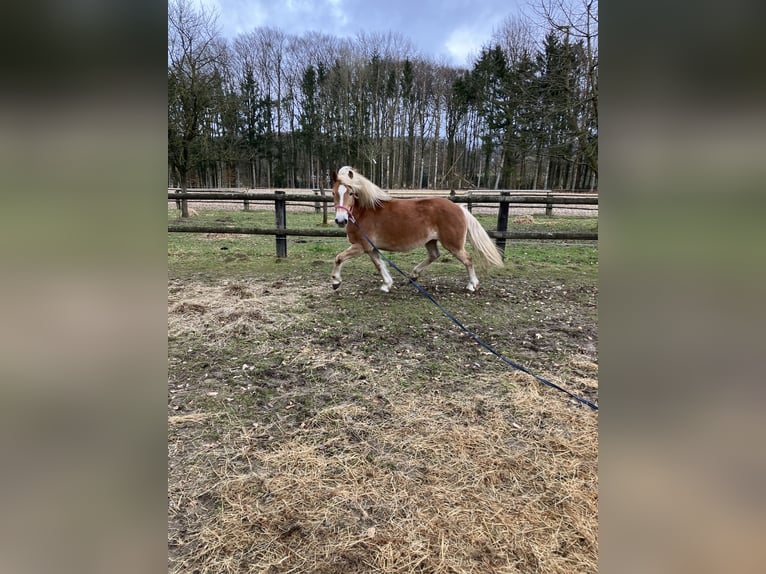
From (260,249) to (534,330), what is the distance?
5.01 m

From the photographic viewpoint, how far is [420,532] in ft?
4.77

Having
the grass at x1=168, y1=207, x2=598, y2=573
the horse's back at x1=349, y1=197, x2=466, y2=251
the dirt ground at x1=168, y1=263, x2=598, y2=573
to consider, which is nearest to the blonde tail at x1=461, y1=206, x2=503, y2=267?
the horse's back at x1=349, y1=197, x2=466, y2=251

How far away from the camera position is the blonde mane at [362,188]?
14.2 ft

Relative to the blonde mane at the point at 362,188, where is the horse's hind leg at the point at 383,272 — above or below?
below

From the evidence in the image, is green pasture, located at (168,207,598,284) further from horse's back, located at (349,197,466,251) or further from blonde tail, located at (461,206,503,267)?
horse's back, located at (349,197,466,251)

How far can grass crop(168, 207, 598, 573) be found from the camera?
1406mm
